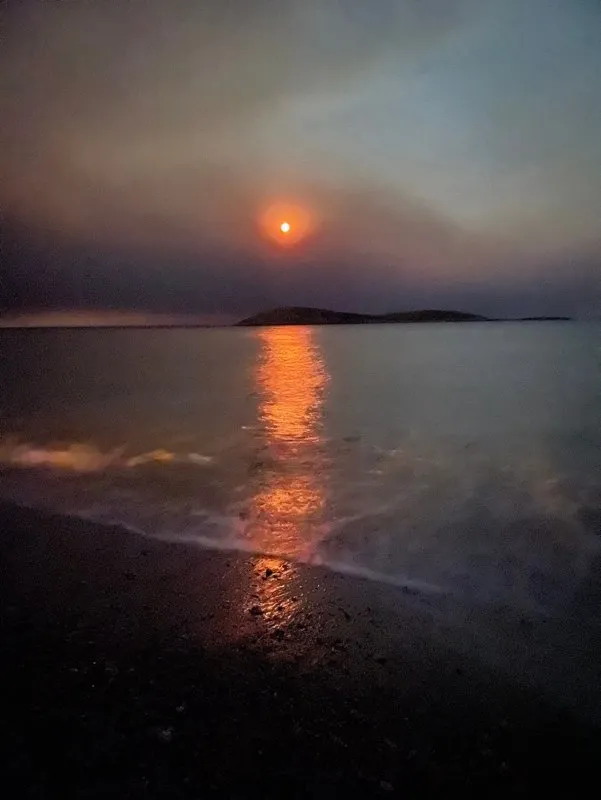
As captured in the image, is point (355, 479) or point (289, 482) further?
point (355, 479)

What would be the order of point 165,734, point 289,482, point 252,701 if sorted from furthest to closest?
1. point 289,482
2. point 252,701
3. point 165,734

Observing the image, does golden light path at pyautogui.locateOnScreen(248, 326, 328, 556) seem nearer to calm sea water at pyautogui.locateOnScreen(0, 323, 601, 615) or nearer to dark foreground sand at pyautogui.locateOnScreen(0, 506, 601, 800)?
calm sea water at pyautogui.locateOnScreen(0, 323, 601, 615)

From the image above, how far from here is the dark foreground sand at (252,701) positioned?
3.06m

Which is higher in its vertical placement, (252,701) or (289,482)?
(252,701)

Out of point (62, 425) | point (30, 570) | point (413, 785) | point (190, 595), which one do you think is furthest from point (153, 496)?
point (62, 425)

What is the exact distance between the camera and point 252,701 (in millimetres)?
3621

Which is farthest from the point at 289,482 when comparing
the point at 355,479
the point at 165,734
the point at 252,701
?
the point at 165,734

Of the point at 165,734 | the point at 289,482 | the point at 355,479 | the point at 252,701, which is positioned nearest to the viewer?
the point at 165,734

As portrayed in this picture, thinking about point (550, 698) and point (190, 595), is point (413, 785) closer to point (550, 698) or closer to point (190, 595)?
point (550, 698)

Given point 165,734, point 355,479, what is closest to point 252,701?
point 165,734

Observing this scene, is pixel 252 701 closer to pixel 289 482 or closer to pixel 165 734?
pixel 165 734

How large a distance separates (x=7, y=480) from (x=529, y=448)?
461 inches

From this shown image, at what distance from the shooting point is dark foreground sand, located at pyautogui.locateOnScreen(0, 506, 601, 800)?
10.0 feet

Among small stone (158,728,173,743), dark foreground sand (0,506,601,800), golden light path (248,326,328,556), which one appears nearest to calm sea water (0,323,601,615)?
golden light path (248,326,328,556)
